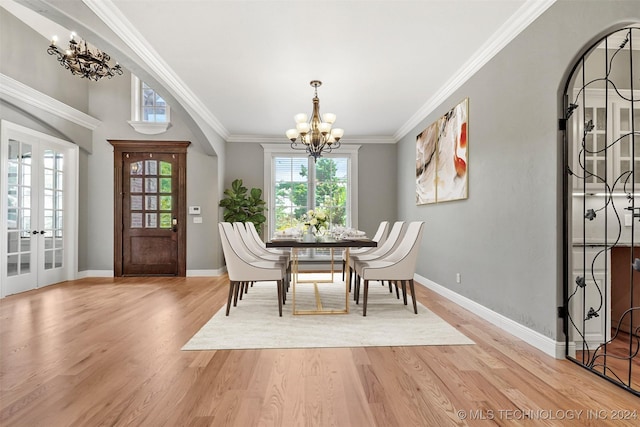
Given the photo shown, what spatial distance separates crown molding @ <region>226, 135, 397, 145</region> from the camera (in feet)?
23.4

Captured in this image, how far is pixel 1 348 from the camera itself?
270cm

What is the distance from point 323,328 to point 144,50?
321 centimetres

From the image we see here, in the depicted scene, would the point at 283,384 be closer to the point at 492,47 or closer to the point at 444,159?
the point at 492,47

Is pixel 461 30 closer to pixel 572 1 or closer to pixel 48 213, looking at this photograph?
pixel 572 1

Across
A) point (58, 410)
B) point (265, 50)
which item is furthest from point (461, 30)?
point (58, 410)

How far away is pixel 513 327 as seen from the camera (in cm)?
302

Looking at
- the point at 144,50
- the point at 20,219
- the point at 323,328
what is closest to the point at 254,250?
the point at 323,328

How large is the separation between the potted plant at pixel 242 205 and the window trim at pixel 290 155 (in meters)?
0.27

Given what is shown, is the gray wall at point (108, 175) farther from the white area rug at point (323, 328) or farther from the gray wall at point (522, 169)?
the gray wall at point (522, 169)

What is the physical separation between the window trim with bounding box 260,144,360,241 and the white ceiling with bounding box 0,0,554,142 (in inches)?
76.0

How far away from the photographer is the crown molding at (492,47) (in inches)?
108

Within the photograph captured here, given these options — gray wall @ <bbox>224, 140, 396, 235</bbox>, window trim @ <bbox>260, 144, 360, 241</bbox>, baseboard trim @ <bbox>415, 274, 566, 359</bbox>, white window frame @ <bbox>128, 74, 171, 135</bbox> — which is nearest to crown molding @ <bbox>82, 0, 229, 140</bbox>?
white window frame @ <bbox>128, 74, 171, 135</bbox>

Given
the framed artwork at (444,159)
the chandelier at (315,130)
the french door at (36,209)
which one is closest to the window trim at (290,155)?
the framed artwork at (444,159)

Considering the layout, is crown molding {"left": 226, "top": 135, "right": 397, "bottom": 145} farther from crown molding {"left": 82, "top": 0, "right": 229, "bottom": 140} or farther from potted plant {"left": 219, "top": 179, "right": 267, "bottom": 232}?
crown molding {"left": 82, "top": 0, "right": 229, "bottom": 140}
